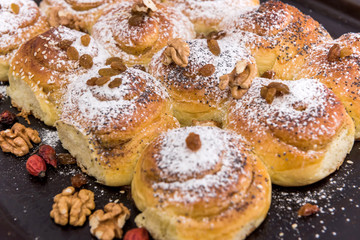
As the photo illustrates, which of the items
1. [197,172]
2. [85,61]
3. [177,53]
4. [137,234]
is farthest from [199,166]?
[85,61]

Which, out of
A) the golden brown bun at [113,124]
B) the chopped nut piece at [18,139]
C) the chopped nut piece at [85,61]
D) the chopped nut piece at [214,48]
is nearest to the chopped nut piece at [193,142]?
the golden brown bun at [113,124]

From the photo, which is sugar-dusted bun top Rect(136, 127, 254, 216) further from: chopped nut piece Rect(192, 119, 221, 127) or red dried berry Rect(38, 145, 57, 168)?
red dried berry Rect(38, 145, 57, 168)

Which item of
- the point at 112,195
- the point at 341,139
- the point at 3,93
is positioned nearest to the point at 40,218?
the point at 112,195

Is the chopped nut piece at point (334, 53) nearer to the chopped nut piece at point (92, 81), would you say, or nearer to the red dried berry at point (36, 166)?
the chopped nut piece at point (92, 81)

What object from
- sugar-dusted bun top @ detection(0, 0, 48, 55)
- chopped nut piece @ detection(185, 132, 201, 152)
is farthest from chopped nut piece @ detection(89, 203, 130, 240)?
sugar-dusted bun top @ detection(0, 0, 48, 55)

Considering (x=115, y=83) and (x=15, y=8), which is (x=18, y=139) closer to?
(x=115, y=83)

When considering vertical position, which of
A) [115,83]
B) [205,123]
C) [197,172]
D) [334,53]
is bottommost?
[205,123]
